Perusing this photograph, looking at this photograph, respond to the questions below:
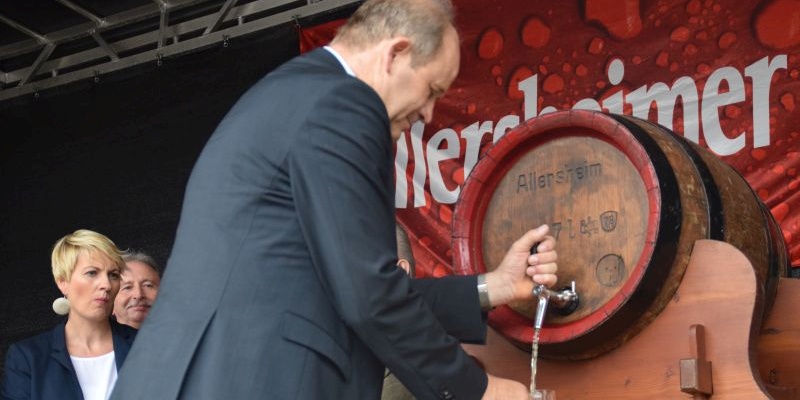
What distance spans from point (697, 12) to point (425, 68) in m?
2.24

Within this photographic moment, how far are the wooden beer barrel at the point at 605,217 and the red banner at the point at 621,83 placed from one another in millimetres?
1406

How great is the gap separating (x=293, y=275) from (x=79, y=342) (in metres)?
2.07

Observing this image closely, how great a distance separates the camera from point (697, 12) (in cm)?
372

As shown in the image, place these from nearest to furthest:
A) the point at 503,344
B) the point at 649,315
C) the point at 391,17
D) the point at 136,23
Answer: the point at 391,17 < the point at 649,315 < the point at 503,344 < the point at 136,23

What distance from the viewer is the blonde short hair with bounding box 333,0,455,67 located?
5.71 feet

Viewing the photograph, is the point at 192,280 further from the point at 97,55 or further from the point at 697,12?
the point at 97,55

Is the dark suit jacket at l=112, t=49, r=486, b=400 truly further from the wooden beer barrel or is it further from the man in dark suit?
the wooden beer barrel

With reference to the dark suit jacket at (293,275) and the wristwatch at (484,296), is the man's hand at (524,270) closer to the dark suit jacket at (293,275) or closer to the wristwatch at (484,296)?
the wristwatch at (484,296)

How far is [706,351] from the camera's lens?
6.28 ft

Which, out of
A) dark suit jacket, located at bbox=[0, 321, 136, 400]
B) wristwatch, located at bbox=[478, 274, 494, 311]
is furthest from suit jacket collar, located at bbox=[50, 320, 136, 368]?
wristwatch, located at bbox=[478, 274, 494, 311]

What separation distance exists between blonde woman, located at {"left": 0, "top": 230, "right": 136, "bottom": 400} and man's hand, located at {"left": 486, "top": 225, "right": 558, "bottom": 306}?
1.68 m

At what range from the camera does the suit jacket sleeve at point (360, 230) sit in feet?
4.96

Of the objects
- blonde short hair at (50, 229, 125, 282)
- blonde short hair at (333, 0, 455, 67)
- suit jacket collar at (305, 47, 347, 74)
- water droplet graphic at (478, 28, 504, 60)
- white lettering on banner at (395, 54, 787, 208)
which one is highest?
water droplet graphic at (478, 28, 504, 60)

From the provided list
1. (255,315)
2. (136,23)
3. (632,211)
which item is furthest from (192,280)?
(136,23)
